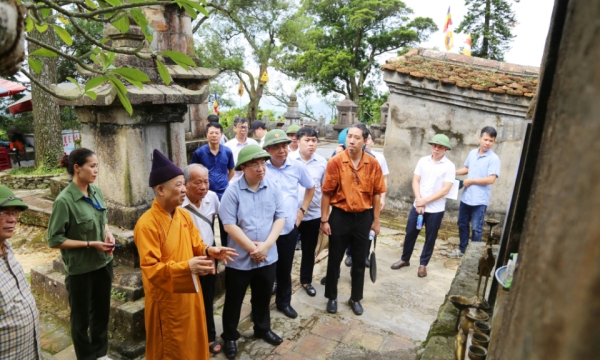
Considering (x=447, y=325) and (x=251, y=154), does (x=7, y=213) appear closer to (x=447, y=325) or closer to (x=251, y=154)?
(x=251, y=154)

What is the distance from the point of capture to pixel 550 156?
0.54 m

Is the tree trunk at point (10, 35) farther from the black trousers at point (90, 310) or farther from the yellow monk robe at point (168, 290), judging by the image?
the black trousers at point (90, 310)

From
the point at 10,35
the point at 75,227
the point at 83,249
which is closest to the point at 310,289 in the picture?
the point at 83,249

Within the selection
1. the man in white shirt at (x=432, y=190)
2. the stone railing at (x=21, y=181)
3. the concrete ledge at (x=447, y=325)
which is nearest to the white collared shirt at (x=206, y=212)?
the concrete ledge at (x=447, y=325)

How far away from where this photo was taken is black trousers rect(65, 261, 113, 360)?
9.66ft

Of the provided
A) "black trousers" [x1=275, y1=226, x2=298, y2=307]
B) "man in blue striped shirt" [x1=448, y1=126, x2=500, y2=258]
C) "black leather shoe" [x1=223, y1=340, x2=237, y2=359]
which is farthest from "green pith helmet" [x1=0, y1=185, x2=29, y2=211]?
"man in blue striped shirt" [x1=448, y1=126, x2=500, y2=258]

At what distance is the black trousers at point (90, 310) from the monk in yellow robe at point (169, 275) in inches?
25.6

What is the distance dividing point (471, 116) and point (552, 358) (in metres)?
6.66

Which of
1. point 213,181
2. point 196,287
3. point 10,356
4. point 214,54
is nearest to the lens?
point 10,356

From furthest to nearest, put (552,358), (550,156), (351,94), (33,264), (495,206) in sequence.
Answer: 1. (351,94)
2. (495,206)
3. (33,264)
4. (550,156)
5. (552,358)

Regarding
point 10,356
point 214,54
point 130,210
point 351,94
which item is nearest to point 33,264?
point 130,210

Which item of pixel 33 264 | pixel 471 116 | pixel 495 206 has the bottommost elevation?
pixel 33 264

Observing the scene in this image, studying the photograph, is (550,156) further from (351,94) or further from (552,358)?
(351,94)

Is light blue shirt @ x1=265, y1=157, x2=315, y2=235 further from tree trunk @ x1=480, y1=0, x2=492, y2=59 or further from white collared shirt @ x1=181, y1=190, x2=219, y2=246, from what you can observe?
tree trunk @ x1=480, y1=0, x2=492, y2=59
